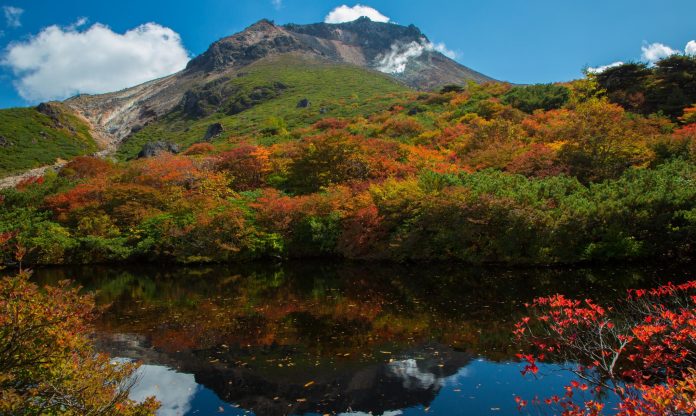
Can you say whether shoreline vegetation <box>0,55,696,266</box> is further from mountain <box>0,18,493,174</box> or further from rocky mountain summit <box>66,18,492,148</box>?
rocky mountain summit <box>66,18,492,148</box>

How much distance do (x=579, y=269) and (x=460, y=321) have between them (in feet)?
30.5

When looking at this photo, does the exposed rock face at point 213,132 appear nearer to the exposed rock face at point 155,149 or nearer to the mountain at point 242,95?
the mountain at point 242,95

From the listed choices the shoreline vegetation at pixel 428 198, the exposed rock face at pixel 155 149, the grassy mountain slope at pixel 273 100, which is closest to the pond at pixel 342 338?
the shoreline vegetation at pixel 428 198

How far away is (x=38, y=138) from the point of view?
261 ft

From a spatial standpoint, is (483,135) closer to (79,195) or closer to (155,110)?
(79,195)

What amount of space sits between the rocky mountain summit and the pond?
82.3m

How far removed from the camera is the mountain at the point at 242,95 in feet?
247

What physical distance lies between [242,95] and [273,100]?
8647mm

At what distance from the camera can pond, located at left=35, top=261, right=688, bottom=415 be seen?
26.0 ft

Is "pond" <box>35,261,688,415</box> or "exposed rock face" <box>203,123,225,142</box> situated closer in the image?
"pond" <box>35,261,688,415</box>

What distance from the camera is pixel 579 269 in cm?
1853

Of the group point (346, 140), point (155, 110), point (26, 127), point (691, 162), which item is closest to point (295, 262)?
point (346, 140)

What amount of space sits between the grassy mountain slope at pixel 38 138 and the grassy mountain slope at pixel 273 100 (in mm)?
8735

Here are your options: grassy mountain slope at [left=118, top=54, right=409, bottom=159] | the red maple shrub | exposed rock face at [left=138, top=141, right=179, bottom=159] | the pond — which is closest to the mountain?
grassy mountain slope at [left=118, top=54, right=409, bottom=159]
